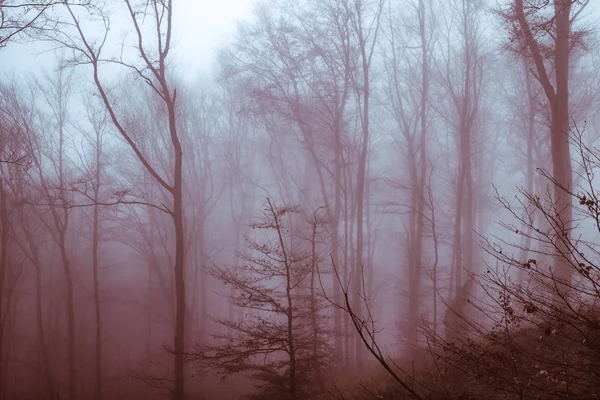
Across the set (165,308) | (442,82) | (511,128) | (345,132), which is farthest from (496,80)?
(165,308)

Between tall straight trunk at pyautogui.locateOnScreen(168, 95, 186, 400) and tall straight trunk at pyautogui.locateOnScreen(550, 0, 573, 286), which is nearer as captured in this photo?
tall straight trunk at pyautogui.locateOnScreen(550, 0, 573, 286)

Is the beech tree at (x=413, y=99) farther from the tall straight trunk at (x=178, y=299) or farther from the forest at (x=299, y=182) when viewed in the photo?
the tall straight trunk at (x=178, y=299)

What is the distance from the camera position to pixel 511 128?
60.1ft

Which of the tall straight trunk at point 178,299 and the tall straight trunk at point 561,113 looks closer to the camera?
the tall straight trunk at point 561,113

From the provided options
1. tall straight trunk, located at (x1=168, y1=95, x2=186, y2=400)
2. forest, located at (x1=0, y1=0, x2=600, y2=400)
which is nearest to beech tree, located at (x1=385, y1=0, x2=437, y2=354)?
forest, located at (x1=0, y1=0, x2=600, y2=400)

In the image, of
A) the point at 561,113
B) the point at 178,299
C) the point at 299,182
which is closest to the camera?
the point at 561,113

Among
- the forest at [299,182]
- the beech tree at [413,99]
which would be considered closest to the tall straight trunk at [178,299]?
the forest at [299,182]

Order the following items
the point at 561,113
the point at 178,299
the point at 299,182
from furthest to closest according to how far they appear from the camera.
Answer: the point at 299,182 < the point at 178,299 < the point at 561,113

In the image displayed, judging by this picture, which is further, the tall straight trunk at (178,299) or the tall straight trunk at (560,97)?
the tall straight trunk at (178,299)

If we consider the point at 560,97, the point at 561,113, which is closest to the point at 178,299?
the point at 561,113

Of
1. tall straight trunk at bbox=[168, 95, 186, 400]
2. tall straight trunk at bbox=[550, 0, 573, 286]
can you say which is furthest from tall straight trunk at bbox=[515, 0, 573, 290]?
tall straight trunk at bbox=[168, 95, 186, 400]

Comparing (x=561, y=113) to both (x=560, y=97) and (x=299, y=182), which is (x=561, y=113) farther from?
(x=299, y=182)

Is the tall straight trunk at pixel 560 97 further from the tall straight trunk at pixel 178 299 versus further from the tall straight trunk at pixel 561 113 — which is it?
the tall straight trunk at pixel 178 299

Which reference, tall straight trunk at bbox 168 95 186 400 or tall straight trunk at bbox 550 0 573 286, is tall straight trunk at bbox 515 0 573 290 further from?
tall straight trunk at bbox 168 95 186 400
